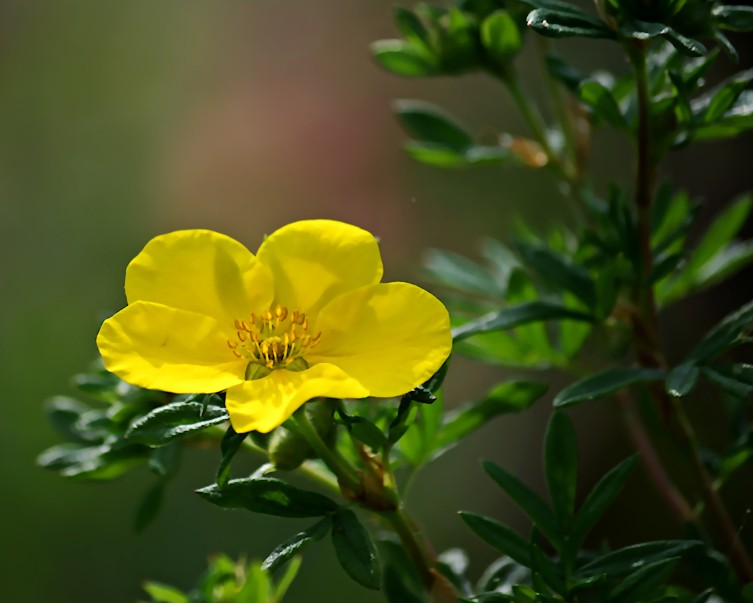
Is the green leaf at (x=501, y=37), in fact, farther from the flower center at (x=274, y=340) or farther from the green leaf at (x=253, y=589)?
the green leaf at (x=253, y=589)

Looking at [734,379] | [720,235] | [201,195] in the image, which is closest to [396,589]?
[734,379]

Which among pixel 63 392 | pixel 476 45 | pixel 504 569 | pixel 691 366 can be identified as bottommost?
pixel 63 392

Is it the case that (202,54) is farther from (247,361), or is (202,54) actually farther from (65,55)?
(247,361)

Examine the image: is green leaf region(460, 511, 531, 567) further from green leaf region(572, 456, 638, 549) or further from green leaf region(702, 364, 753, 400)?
green leaf region(702, 364, 753, 400)

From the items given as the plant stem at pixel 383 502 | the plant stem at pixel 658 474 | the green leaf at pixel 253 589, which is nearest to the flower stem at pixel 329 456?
the plant stem at pixel 383 502

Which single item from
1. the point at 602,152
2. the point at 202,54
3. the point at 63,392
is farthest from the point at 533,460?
the point at 202,54

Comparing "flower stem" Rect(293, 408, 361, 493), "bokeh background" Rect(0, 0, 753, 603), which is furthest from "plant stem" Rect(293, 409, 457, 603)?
"bokeh background" Rect(0, 0, 753, 603)
